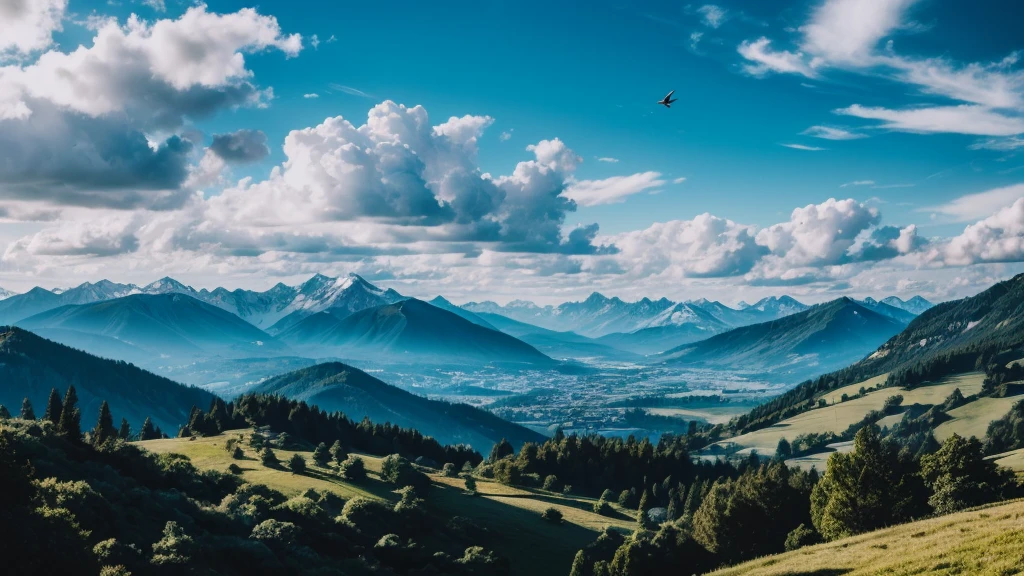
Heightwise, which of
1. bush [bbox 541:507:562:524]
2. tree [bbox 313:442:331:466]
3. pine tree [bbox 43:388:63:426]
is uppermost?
pine tree [bbox 43:388:63:426]

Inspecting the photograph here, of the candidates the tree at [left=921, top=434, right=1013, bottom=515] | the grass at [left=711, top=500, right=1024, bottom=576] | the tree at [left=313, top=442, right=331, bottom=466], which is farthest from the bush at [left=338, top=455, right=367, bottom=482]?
Answer: the tree at [left=921, top=434, right=1013, bottom=515]

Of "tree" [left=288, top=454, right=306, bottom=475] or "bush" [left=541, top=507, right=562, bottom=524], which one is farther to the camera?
"tree" [left=288, top=454, right=306, bottom=475]

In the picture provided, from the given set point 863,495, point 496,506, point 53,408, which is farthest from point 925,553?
point 53,408

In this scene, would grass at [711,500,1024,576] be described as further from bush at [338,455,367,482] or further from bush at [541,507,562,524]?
bush at [338,455,367,482]

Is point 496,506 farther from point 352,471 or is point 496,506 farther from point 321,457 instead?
point 321,457

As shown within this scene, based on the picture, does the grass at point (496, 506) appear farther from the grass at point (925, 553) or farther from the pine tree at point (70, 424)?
the grass at point (925, 553)

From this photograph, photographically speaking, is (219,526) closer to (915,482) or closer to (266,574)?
(266,574)

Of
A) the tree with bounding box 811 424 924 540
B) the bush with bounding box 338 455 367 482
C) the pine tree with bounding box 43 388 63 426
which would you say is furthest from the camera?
the pine tree with bounding box 43 388 63 426

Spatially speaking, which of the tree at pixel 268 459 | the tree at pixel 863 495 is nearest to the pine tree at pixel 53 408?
the tree at pixel 268 459

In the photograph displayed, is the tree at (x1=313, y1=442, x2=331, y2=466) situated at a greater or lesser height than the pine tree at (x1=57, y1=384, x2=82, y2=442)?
lesser
